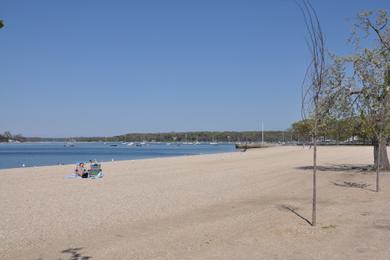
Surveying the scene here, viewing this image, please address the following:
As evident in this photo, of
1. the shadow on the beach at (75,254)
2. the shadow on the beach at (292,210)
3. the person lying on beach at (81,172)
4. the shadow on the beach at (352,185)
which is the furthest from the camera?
the person lying on beach at (81,172)

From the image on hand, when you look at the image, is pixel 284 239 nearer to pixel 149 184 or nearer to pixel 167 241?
pixel 167 241

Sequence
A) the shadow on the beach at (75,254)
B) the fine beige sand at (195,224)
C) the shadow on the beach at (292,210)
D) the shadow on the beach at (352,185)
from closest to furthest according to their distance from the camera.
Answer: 1. the shadow on the beach at (75,254)
2. the fine beige sand at (195,224)
3. the shadow on the beach at (292,210)
4. the shadow on the beach at (352,185)

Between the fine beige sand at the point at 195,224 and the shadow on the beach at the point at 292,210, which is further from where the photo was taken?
the shadow on the beach at the point at 292,210

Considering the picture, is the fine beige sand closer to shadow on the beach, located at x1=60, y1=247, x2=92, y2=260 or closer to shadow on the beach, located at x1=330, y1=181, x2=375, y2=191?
shadow on the beach, located at x1=60, y1=247, x2=92, y2=260

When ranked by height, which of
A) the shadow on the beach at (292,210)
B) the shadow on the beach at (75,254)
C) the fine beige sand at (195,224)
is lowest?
the shadow on the beach at (75,254)

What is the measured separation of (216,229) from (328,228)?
2184 millimetres

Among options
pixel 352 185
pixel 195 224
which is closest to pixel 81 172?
pixel 352 185

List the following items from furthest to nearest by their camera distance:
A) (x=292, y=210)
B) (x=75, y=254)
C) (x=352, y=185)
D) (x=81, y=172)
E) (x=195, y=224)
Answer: (x=81, y=172)
(x=352, y=185)
(x=292, y=210)
(x=195, y=224)
(x=75, y=254)

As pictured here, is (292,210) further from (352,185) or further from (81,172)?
(81,172)

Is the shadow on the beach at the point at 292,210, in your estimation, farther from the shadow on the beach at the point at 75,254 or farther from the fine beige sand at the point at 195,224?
the shadow on the beach at the point at 75,254

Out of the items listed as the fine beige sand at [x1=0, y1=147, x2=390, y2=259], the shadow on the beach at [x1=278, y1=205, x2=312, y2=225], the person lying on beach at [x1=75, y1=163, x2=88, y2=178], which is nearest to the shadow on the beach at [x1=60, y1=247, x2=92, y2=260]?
the fine beige sand at [x1=0, y1=147, x2=390, y2=259]

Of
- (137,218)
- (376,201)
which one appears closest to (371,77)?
(376,201)

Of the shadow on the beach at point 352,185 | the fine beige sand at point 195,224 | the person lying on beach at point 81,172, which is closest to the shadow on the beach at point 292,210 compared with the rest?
the fine beige sand at point 195,224

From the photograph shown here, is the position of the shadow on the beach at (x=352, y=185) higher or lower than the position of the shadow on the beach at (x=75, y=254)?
higher
